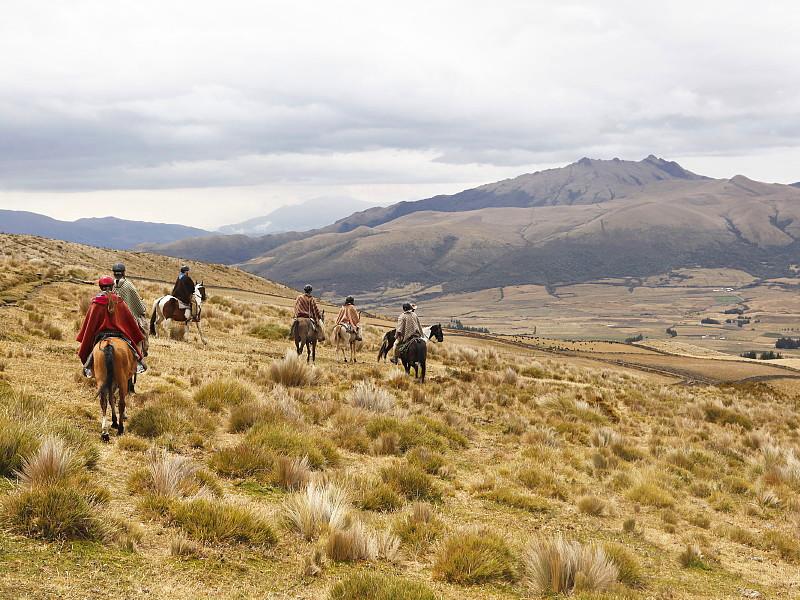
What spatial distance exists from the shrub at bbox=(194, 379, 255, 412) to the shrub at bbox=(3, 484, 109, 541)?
6.23m

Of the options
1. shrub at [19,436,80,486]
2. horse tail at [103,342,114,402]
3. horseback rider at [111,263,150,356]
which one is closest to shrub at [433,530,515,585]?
shrub at [19,436,80,486]

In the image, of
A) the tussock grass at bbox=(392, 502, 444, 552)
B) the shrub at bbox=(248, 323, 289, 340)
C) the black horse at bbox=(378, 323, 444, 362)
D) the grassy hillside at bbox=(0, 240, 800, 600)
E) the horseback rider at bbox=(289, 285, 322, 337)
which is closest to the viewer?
the grassy hillside at bbox=(0, 240, 800, 600)

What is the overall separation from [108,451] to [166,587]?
434cm

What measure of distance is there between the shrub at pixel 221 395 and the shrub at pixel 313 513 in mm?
5375

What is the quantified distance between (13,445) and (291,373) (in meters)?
9.92

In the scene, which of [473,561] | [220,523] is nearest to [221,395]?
[220,523]

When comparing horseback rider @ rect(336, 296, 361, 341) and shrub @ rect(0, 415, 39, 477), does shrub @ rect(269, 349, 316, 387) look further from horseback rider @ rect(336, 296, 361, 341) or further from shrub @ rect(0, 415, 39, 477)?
shrub @ rect(0, 415, 39, 477)

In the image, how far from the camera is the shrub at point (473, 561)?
23.9ft

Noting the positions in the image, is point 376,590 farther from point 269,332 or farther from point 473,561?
point 269,332

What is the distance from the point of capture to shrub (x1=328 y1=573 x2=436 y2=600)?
6.17 m

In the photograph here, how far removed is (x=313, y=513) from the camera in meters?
7.77

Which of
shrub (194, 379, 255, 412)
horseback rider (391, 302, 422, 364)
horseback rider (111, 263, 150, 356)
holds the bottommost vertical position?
shrub (194, 379, 255, 412)

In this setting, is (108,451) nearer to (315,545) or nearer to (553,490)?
(315,545)

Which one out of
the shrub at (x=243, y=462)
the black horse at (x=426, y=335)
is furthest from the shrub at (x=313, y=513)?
the black horse at (x=426, y=335)
